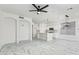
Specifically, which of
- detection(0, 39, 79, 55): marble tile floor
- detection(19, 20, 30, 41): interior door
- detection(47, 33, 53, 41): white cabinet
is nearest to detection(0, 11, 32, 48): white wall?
detection(19, 20, 30, 41): interior door

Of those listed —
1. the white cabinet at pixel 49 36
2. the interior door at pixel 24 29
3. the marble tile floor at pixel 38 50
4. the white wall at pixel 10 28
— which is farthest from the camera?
the white cabinet at pixel 49 36

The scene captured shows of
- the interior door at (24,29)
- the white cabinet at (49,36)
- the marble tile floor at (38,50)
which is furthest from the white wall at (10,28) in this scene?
the white cabinet at (49,36)

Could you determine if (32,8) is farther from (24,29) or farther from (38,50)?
(38,50)

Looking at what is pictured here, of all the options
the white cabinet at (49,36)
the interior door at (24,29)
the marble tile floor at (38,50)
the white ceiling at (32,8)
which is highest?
the white ceiling at (32,8)

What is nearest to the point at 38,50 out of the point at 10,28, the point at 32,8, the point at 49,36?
the point at 32,8

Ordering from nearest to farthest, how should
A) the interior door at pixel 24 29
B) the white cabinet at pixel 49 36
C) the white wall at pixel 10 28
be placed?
the white wall at pixel 10 28, the interior door at pixel 24 29, the white cabinet at pixel 49 36

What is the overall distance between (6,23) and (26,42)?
83.4 inches

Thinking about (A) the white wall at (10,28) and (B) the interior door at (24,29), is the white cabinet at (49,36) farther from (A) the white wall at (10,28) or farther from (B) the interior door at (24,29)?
(B) the interior door at (24,29)

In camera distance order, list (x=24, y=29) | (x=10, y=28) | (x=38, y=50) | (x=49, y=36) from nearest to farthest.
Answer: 1. (x=38, y=50)
2. (x=10, y=28)
3. (x=24, y=29)
4. (x=49, y=36)

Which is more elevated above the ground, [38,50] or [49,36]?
[49,36]

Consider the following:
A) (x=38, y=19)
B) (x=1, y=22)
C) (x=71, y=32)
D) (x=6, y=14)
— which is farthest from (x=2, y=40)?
(x=71, y=32)

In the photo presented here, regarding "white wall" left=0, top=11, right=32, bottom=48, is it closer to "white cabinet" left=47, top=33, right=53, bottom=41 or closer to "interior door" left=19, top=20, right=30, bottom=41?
"interior door" left=19, top=20, right=30, bottom=41

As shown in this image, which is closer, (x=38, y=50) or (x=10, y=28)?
(x=38, y=50)

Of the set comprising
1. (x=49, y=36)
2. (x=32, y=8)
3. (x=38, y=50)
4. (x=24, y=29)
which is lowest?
(x=38, y=50)
